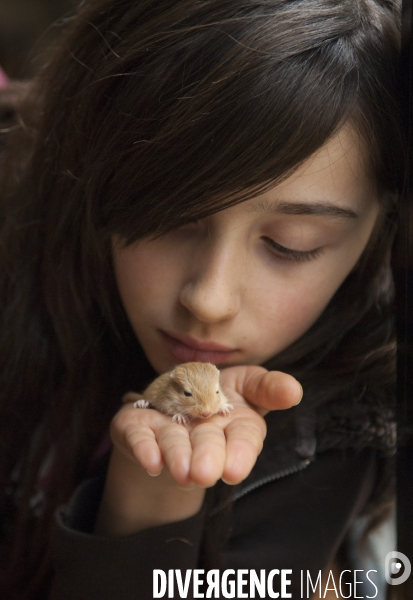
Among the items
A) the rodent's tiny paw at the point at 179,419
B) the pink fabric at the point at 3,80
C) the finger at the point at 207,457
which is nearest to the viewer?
the finger at the point at 207,457

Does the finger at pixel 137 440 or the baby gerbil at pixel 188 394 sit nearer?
the finger at pixel 137 440

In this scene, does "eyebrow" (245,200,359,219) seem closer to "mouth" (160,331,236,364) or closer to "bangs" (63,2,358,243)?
"bangs" (63,2,358,243)

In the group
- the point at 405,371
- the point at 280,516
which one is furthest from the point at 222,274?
the point at 280,516

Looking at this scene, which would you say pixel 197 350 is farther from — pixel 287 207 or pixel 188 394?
pixel 287 207

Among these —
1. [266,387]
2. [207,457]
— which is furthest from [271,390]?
[207,457]

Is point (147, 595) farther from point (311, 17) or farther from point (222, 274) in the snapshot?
point (311, 17)

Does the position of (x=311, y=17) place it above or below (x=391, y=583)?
→ above

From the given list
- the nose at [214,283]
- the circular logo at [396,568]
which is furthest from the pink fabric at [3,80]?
the circular logo at [396,568]

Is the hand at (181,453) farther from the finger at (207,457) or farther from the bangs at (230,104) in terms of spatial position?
the bangs at (230,104)
